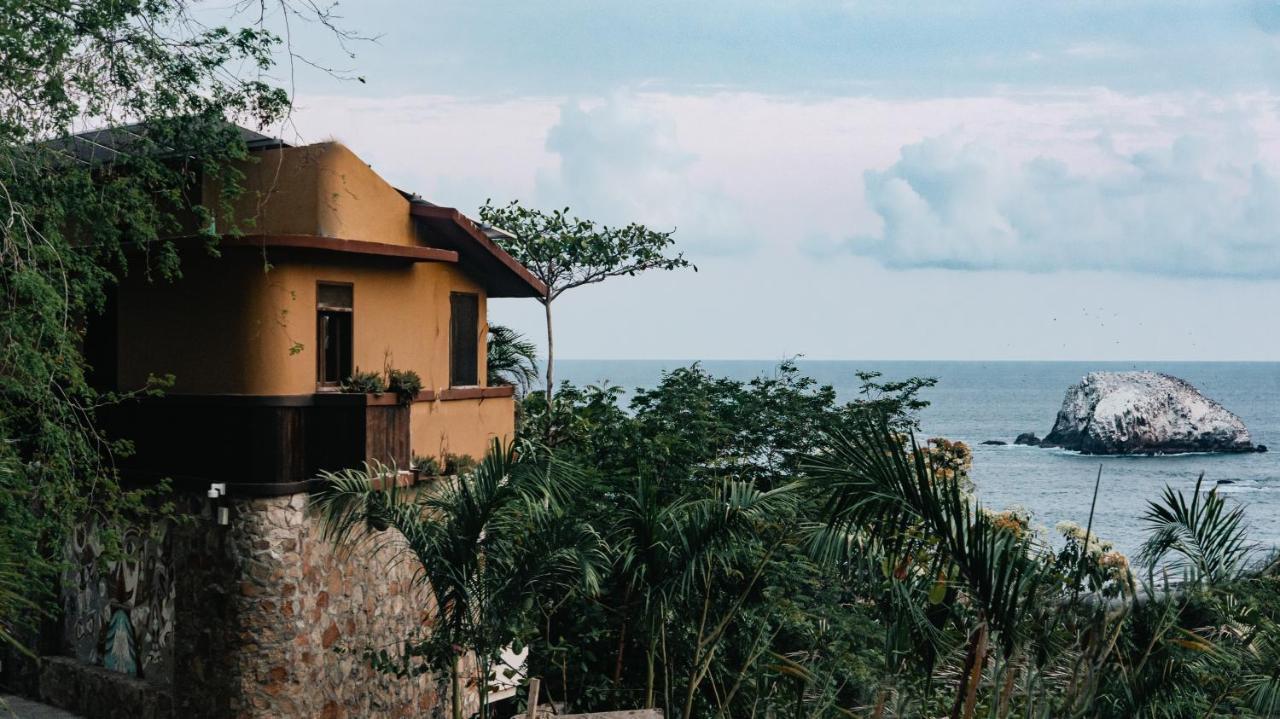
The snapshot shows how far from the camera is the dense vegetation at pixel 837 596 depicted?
806 centimetres

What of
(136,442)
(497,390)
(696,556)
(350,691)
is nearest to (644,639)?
(696,556)

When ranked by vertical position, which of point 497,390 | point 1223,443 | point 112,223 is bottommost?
point 1223,443

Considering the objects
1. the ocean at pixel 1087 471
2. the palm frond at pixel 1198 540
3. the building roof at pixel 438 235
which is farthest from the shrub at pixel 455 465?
the ocean at pixel 1087 471

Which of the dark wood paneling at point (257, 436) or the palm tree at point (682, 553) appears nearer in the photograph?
the palm tree at point (682, 553)

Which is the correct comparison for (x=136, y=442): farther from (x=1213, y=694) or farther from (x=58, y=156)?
(x=1213, y=694)

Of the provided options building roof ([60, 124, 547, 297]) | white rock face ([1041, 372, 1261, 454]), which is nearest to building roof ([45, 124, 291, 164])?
building roof ([60, 124, 547, 297])

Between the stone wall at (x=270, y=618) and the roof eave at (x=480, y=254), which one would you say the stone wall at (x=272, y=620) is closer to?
the stone wall at (x=270, y=618)

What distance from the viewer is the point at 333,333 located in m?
15.7

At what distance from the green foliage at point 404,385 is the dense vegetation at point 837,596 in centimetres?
180

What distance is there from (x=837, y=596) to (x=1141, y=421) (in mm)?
88225

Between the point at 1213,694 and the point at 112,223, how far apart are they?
13.2 m

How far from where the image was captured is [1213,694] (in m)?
13.2

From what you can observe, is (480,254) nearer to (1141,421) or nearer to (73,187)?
(73,187)

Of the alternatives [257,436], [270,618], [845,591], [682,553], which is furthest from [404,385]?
[845,591]
